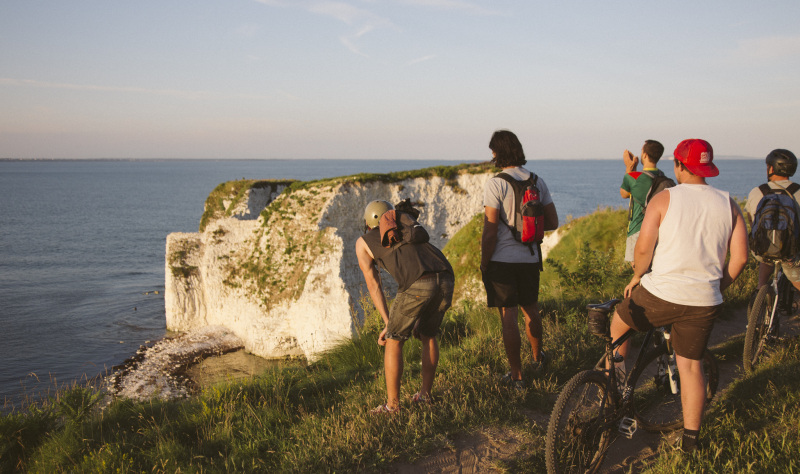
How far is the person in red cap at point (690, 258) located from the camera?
143 inches

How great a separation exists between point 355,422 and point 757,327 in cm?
482

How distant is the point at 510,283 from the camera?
5207 millimetres

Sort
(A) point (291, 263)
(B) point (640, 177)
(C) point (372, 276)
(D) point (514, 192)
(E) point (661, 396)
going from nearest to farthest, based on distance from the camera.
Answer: (C) point (372, 276) < (D) point (514, 192) < (E) point (661, 396) < (B) point (640, 177) < (A) point (291, 263)

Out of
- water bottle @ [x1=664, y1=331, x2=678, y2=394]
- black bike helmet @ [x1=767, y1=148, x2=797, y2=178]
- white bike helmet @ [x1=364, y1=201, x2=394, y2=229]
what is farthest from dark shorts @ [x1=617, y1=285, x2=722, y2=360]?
black bike helmet @ [x1=767, y1=148, x2=797, y2=178]

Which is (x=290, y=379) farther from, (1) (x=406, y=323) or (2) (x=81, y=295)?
(2) (x=81, y=295)

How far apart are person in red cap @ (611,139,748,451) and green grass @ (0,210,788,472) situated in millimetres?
747

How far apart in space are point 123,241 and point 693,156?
2390 inches

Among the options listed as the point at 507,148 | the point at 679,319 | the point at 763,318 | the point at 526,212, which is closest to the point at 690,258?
the point at 679,319

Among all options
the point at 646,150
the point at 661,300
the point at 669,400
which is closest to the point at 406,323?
the point at 661,300

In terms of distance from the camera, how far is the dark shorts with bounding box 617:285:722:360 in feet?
12.2

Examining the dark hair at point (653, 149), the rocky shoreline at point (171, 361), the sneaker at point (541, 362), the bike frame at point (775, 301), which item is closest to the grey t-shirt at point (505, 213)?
the sneaker at point (541, 362)

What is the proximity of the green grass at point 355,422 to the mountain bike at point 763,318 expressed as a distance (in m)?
0.19

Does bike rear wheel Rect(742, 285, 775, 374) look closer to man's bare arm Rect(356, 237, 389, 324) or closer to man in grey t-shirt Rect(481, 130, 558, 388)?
man in grey t-shirt Rect(481, 130, 558, 388)

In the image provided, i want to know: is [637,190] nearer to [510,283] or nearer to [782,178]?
[782,178]
